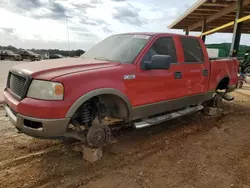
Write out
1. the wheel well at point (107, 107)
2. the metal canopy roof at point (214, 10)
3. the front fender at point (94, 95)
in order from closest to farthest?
the front fender at point (94, 95)
the wheel well at point (107, 107)
the metal canopy roof at point (214, 10)

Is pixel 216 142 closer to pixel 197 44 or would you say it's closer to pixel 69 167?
pixel 197 44

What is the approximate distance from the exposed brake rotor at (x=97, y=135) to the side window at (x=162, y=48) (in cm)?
123

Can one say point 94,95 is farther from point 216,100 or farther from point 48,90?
point 216,100

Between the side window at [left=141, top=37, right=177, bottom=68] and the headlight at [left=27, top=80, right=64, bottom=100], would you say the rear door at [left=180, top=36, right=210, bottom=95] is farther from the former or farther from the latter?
the headlight at [left=27, top=80, right=64, bottom=100]

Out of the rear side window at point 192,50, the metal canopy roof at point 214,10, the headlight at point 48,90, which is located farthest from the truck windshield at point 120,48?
the metal canopy roof at point 214,10

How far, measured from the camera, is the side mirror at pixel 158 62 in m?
3.61

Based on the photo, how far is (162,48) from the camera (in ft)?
13.9

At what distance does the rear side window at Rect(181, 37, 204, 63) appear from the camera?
4.71 meters

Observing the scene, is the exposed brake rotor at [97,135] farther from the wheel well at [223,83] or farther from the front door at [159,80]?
the wheel well at [223,83]

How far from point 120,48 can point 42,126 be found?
1.99 metres

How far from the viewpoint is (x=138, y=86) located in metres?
3.66

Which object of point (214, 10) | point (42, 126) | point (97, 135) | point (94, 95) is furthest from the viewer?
point (214, 10)

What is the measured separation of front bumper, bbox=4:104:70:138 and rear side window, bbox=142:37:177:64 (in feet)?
5.62

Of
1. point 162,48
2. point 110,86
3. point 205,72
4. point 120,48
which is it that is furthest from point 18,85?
point 205,72
